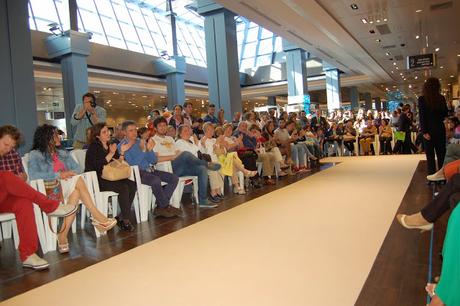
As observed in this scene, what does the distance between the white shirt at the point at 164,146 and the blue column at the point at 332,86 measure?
51.3ft

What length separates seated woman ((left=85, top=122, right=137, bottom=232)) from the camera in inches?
162

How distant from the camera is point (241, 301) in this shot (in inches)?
86.5

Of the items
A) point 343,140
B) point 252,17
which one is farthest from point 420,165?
point 252,17

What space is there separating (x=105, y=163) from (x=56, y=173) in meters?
0.53

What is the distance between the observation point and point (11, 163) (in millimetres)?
3605

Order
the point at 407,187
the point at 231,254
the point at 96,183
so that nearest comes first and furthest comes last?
the point at 231,254 → the point at 96,183 → the point at 407,187

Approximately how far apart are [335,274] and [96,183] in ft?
8.48

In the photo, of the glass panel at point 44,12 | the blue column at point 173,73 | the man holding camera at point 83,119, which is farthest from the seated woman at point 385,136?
the glass panel at point 44,12

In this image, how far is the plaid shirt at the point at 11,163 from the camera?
355 cm

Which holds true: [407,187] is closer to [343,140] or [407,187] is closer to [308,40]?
[343,140]

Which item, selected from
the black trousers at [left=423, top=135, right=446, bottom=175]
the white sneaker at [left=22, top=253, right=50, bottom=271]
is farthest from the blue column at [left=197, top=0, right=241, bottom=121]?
the white sneaker at [left=22, top=253, right=50, bottom=271]

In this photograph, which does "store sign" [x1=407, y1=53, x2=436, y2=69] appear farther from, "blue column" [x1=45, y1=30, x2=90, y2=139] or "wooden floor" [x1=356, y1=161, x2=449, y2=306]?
"wooden floor" [x1=356, y1=161, x2=449, y2=306]

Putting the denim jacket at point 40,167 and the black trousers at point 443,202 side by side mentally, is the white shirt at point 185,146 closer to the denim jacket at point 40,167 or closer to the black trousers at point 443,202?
the denim jacket at point 40,167

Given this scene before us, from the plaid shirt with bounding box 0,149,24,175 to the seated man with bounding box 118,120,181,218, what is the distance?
3.72 ft
